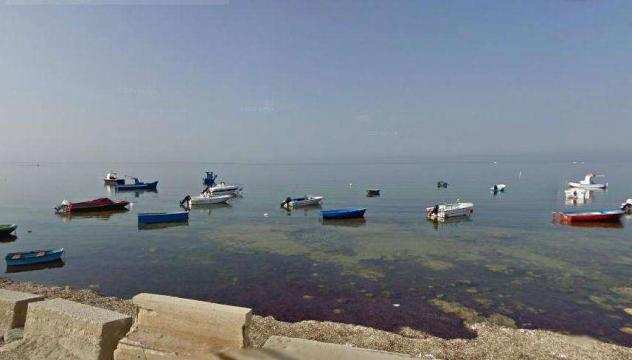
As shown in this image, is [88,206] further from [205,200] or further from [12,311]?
[12,311]

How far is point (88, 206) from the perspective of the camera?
5619 centimetres

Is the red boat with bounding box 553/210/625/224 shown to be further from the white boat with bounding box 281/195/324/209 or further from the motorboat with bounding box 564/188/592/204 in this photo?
the white boat with bounding box 281/195/324/209

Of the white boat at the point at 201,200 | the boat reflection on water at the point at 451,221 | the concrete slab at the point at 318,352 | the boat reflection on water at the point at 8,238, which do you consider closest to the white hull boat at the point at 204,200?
the white boat at the point at 201,200

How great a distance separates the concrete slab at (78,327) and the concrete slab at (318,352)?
3264 mm

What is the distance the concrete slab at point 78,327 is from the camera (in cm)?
719

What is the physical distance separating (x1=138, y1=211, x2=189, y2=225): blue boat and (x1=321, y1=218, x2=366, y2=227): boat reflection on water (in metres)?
17.7

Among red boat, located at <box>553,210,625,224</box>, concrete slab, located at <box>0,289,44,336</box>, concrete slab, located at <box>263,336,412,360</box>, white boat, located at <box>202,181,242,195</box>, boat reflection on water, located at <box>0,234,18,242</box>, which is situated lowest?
boat reflection on water, located at <box>0,234,18,242</box>

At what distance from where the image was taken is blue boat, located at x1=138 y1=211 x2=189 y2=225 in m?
44.4

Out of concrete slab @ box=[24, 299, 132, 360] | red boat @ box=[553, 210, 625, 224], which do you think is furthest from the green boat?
red boat @ box=[553, 210, 625, 224]

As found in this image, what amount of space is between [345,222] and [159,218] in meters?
22.6

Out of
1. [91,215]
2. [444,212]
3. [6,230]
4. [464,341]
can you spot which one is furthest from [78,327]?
[91,215]

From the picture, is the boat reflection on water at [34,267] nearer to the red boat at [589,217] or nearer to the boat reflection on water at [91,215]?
the boat reflection on water at [91,215]

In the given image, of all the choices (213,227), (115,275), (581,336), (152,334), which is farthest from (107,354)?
(213,227)

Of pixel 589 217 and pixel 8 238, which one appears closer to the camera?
pixel 8 238
